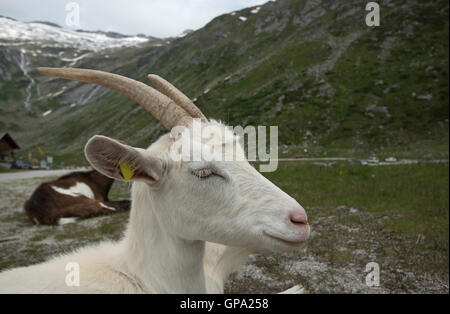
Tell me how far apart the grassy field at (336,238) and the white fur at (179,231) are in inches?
15.1

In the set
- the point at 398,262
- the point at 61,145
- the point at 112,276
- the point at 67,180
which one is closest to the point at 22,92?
the point at 61,145

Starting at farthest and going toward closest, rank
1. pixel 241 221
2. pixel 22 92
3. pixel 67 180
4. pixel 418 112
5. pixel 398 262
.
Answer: pixel 418 112
pixel 67 180
pixel 398 262
pixel 22 92
pixel 241 221

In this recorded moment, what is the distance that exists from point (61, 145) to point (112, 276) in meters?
2.91

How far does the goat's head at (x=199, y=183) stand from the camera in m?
2.12

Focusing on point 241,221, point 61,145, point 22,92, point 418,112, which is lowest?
point 241,221

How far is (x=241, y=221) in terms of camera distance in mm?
2299

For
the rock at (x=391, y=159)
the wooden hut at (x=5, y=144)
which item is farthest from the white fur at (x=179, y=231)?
the rock at (x=391, y=159)

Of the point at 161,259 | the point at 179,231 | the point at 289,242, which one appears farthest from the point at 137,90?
the point at 289,242

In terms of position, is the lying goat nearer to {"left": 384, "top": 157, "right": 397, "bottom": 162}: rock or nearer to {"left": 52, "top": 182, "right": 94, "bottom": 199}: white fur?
{"left": 52, "top": 182, "right": 94, "bottom": 199}: white fur

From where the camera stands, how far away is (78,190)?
11.6 metres

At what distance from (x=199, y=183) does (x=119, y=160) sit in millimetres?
699

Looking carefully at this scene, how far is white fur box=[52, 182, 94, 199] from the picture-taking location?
10.7m
